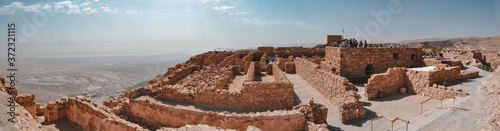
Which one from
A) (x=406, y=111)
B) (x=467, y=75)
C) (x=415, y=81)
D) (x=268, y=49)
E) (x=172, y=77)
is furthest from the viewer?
(x=268, y=49)

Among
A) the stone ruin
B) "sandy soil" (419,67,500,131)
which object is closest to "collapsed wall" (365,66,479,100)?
the stone ruin

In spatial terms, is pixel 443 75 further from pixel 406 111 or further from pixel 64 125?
pixel 64 125

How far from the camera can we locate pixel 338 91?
939cm

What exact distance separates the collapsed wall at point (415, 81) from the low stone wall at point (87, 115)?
927 cm

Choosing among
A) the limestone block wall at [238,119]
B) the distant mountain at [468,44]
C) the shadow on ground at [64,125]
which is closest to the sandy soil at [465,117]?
the limestone block wall at [238,119]

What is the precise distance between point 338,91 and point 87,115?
9.29m

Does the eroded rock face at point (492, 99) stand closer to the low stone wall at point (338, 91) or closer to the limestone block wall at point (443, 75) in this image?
the limestone block wall at point (443, 75)

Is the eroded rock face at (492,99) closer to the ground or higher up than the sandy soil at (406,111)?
higher up

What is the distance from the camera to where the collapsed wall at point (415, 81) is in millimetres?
9367

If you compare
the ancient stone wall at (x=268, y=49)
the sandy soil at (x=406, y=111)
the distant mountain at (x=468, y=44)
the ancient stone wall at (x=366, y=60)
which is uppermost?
the distant mountain at (x=468, y=44)

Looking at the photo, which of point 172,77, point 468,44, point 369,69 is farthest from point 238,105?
point 468,44

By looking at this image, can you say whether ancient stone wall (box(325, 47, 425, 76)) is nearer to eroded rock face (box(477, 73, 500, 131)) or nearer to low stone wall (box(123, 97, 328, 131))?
eroded rock face (box(477, 73, 500, 131))

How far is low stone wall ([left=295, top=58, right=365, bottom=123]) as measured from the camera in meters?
7.30

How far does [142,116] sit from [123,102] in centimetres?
109
